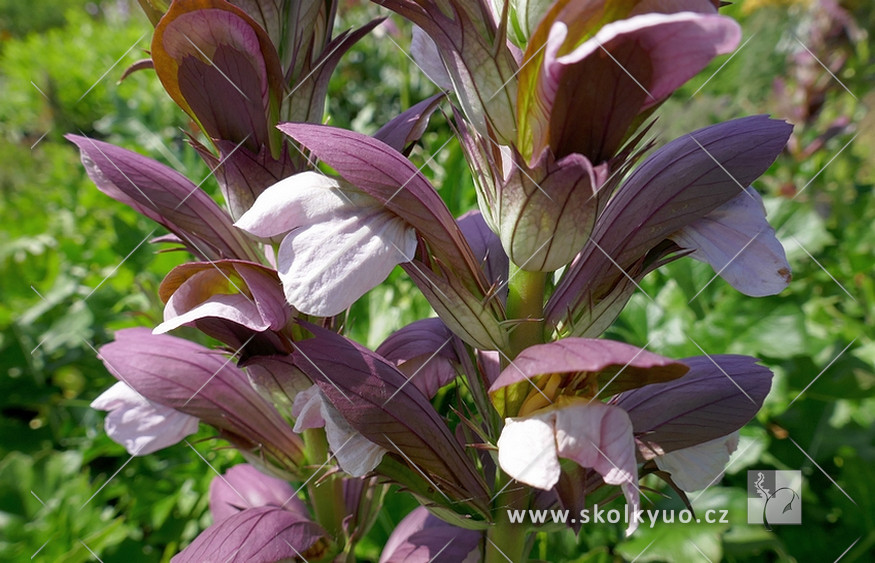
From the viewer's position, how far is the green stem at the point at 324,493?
65 cm

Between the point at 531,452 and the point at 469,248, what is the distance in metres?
0.17

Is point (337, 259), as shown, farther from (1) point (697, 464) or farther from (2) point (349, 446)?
(1) point (697, 464)

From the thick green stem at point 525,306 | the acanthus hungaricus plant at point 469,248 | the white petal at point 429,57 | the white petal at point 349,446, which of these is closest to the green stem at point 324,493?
the acanthus hungaricus plant at point 469,248

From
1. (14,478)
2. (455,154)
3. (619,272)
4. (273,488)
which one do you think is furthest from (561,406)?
(14,478)

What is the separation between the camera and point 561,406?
453mm

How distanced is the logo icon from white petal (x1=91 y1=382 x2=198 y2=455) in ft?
2.76

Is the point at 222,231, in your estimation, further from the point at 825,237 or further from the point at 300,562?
the point at 825,237

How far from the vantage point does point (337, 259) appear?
1.47 ft

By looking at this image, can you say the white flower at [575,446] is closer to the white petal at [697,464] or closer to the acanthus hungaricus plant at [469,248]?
the acanthus hungaricus plant at [469,248]

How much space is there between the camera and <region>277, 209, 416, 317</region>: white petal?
0.44m

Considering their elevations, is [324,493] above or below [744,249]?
below

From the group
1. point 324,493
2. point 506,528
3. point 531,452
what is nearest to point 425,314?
point 324,493

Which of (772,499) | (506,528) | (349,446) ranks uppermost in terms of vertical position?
(349,446)

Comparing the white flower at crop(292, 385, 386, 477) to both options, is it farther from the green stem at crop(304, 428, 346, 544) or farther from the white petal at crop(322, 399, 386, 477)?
the green stem at crop(304, 428, 346, 544)
